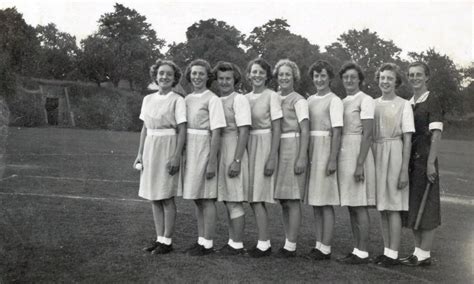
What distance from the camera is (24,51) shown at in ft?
61.0

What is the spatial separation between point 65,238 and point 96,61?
1404 inches

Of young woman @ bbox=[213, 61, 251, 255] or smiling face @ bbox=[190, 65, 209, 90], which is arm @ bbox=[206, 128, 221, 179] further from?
smiling face @ bbox=[190, 65, 209, 90]

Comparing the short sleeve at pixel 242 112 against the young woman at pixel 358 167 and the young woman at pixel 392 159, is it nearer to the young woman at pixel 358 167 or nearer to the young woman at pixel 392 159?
the young woman at pixel 358 167

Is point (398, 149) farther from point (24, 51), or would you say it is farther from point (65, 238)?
point (24, 51)

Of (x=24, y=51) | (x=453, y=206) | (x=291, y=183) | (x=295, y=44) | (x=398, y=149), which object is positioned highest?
(x=295, y=44)

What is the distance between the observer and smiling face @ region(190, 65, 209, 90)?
4781mm

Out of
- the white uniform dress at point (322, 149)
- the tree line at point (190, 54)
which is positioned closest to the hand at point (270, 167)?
the white uniform dress at point (322, 149)

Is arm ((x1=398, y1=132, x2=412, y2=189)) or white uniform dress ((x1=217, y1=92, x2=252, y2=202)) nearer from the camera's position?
arm ((x1=398, y1=132, x2=412, y2=189))

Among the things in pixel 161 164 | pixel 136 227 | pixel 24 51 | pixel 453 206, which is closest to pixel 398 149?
pixel 161 164

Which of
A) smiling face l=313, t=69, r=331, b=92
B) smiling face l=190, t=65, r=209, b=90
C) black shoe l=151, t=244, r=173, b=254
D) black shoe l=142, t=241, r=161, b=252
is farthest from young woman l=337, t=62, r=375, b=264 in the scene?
black shoe l=142, t=241, r=161, b=252

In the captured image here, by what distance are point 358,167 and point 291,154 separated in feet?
→ 2.03

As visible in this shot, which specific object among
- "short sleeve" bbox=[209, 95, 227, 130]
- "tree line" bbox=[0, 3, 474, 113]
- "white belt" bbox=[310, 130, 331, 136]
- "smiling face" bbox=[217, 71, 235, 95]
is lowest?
"white belt" bbox=[310, 130, 331, 136]

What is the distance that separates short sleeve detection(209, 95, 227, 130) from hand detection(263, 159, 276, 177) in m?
0.54

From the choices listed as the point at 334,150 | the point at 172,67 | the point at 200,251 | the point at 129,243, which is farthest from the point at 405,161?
the point at 129,243
